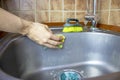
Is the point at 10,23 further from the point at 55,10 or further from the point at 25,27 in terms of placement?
the point at 55,10

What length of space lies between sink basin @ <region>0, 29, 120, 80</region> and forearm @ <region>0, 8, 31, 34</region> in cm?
9

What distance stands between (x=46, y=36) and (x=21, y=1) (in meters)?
0.37

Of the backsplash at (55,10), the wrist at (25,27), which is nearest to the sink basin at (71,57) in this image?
the wrist at (25,27)

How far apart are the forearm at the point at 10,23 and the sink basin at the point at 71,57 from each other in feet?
0.28

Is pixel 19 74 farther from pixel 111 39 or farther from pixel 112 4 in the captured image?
pixel 112 4

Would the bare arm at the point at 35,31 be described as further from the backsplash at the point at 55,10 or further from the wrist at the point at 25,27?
the backsplash at the point at 55,10

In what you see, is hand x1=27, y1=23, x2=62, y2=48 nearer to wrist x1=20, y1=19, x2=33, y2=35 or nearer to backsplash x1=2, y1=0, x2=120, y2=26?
wrist x1=20, y1=19, x2=33, y2=35

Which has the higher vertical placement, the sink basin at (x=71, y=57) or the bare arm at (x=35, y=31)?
the bare arm at (x=35, y=31)

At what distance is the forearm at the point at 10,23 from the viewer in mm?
550

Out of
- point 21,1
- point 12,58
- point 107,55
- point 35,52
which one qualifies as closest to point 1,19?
point 12,58

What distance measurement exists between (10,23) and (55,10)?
45cm

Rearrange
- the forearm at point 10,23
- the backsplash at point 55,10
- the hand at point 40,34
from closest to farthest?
the forearm at point 10,23
the hand at point 40,34
the backsplash at point 55,10

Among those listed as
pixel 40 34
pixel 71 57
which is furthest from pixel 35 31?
pixel 71 57

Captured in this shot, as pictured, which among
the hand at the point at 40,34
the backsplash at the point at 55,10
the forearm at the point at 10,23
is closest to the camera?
the forearm at the point at 10,23
